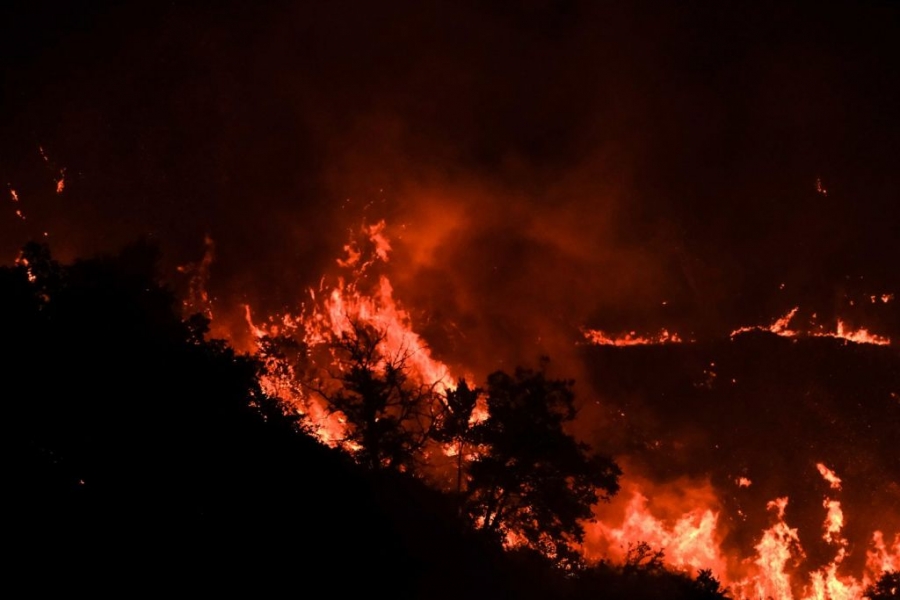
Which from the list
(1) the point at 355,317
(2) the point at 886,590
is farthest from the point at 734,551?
(1) the point at 355,317

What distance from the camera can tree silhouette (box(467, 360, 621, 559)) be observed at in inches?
789

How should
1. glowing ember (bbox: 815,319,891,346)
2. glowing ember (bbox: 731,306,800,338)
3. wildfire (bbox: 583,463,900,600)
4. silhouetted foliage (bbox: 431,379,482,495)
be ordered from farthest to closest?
glowing ember (bbox: 731,306,800,338), glowing ember (bbox: 815,319,891,346), wildfire (bbox: 583,463,900,600), silhouetted foliage (bbox: 431,379,482,495)

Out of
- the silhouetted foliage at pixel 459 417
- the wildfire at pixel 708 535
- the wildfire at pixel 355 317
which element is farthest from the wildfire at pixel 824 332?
the silhouetted foliage at pixel 459 417

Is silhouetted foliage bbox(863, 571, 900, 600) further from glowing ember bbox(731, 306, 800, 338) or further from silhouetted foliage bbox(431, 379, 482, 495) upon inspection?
glowing ember bbox(731, 306, 800, 338)

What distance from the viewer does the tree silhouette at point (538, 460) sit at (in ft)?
65.7

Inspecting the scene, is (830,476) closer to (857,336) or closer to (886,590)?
(857,336)

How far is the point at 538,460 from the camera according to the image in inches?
797

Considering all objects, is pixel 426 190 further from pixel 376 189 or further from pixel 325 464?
pixel 325 464

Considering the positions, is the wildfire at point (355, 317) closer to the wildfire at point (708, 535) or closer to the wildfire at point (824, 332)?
the wildfire at point (708, 535)

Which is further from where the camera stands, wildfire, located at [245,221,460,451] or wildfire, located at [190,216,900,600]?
wildfire, located at [245,221,460,451]

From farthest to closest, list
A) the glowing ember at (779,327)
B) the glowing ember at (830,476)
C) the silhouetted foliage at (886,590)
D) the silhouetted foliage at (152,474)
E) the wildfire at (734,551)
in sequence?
the glowing ember at (779,327), the glowing ember at (830,476), the wildfire at (734,551), the silhouetted foliage at (886,590), the silhouetted foliage at (152,474)

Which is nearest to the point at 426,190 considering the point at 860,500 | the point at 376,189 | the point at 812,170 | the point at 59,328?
the point at 376,189

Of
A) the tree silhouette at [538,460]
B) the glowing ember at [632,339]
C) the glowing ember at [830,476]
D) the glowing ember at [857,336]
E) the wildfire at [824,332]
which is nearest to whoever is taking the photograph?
the tree silhouette at [538,460]

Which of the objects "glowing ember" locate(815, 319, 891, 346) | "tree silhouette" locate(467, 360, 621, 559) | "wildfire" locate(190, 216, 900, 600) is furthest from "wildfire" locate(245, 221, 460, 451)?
"glowing ember" locate(815, 319, 891, 346)
